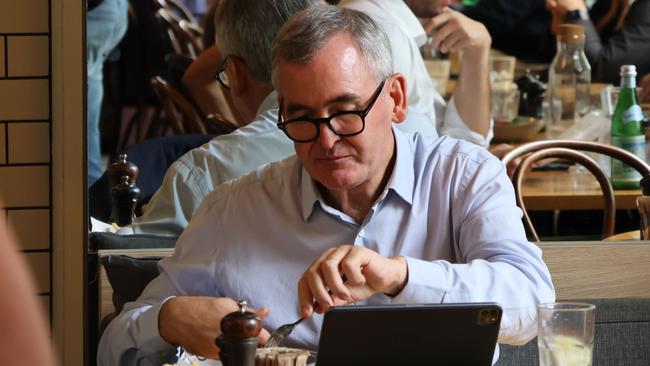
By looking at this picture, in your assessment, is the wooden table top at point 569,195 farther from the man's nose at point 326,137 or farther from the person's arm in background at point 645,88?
the man's nose at point 326,137

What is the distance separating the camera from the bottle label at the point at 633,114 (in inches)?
118

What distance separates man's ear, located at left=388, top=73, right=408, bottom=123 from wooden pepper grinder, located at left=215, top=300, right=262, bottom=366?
0.66 m

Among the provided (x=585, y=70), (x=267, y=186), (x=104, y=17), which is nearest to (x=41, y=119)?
(x=104, y=17)

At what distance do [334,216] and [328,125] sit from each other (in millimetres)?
175

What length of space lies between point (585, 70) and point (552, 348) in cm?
237

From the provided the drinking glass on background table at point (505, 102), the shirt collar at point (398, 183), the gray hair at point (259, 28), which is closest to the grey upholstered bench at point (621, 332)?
the shirt collar at point (398, 183)

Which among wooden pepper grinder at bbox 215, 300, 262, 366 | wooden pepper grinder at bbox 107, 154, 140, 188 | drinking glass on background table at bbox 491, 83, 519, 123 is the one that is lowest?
drinking glass on background table at bbox 491, 83, 519, 123

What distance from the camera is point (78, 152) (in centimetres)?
225

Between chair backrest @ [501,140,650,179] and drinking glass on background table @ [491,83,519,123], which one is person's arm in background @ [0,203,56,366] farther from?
drinking glass on background table @ [491,83,519,123]

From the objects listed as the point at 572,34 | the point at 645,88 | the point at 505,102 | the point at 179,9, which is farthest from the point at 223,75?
the point at 179,9

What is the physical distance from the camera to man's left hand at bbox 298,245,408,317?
1.44 metres

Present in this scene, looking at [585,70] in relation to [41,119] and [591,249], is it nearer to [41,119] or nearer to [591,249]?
[591,249]

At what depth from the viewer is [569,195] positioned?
9.76 ft

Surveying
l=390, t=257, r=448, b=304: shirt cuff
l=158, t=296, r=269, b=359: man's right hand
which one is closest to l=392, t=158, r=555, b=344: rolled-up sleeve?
l=390, t=257, r=448, b=304: shirt cuff
